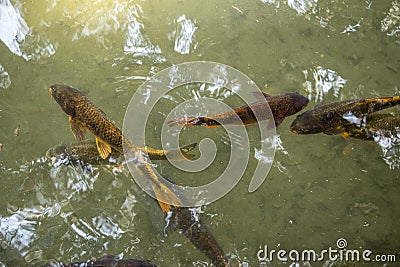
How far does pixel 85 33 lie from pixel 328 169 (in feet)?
8.62

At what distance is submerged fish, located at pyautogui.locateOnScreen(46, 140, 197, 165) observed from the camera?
3.49m

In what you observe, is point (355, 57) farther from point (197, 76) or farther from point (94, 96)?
point (94, 96)

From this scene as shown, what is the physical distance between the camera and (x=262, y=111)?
343 cm

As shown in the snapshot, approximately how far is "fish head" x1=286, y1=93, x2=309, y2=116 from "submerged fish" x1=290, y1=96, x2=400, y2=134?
0.31 feet

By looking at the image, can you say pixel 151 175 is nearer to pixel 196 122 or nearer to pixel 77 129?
pixel 196 122

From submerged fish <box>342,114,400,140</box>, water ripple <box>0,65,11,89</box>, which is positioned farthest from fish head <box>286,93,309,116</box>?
water ripple <box>0,65,11,89</box>

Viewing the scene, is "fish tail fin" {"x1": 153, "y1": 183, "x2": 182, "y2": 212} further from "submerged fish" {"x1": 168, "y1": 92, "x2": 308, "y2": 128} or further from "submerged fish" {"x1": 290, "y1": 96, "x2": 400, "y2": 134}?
"submerged fish" {"x1": 290, "y1": 96, "x2": 400, "y2": 134}

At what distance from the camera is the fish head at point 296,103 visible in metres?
3.54

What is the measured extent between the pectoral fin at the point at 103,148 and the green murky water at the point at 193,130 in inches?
13.4

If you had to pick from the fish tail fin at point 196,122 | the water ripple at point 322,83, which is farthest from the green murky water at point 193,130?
the fish tail fin at point 196,122

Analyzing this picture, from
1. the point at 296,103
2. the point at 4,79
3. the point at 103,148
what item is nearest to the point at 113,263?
the point at 103,148

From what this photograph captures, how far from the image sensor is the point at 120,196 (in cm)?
370
